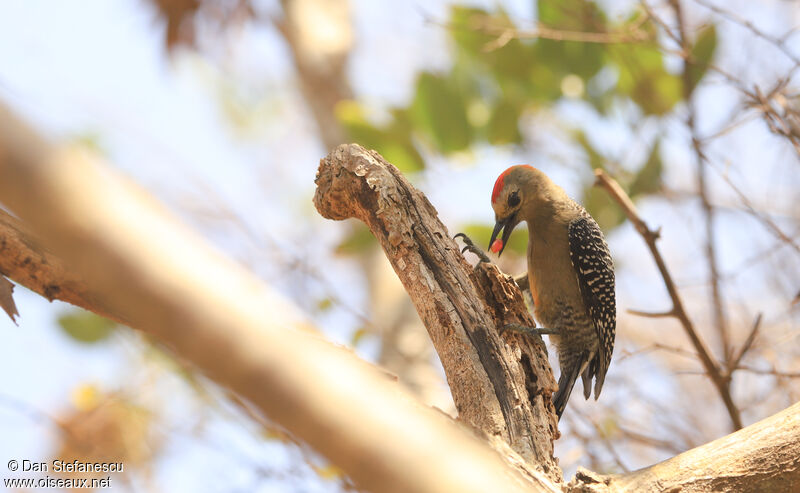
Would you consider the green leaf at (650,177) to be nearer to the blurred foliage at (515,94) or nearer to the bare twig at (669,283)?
the blurred foliage at (515,94)

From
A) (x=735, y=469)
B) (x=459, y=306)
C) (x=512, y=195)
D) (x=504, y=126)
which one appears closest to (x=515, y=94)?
(x=504, y=126)

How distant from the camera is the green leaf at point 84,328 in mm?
5230

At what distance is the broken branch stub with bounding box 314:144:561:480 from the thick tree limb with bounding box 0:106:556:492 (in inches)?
61.4

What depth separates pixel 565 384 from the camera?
12.8ft

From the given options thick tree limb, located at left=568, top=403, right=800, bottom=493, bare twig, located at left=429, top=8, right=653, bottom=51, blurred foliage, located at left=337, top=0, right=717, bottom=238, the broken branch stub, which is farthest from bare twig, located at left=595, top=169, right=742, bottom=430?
blurred foliage, located at left=337, top=0, right=717, bottom=238

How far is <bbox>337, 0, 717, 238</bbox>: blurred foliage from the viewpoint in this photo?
5785 mm

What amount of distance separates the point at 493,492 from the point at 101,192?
72cm

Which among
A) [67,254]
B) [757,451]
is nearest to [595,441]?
[757,451]

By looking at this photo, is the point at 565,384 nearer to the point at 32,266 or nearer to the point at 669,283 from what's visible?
the point at 669,283

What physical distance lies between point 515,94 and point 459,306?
176 inches

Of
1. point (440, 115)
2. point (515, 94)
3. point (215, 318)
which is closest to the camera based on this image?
point (215, 318)

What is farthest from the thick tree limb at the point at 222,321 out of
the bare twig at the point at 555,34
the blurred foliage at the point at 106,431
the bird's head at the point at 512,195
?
the bare twig at the point at 555,34

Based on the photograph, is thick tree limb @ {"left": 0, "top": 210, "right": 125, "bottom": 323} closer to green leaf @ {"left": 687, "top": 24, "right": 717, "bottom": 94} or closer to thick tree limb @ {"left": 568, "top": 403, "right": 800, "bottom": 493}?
thick tree limb @ {"left": 568, "top": 403, "right": 800, "bottom": 493}

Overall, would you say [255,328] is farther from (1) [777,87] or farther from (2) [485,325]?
(1) [777,87]
